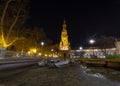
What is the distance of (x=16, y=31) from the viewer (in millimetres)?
52156

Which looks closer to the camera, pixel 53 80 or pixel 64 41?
pixel 53 80

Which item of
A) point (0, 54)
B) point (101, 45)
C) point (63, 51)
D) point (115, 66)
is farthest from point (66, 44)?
point (0, 54)

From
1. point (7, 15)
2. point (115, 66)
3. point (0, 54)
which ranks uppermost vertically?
point (7, 15)

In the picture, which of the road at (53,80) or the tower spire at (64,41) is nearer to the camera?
the road at (53,80)

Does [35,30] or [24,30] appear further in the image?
[35,30]

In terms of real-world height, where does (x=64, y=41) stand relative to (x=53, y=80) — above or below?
above

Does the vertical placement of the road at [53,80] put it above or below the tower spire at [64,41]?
below

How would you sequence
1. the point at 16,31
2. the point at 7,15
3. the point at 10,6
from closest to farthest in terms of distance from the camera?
the point at 10,6 → the point at 7,15 → the point at 16,31

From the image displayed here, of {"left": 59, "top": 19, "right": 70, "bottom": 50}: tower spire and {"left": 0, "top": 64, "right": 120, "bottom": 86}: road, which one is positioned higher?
{"left": 59, "top": 19, "right": 70, "bottom": 50}: tower spire

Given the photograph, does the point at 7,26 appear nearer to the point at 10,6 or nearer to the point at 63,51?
the point at 10,6

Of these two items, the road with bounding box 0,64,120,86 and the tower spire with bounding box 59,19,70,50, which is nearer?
the road with bounding box 0,64,120,86

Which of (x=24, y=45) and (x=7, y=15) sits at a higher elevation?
(x=7, y=15)

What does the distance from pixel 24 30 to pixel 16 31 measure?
7.90ft

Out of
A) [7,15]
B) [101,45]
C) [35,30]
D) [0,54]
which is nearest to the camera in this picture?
[0,54]
